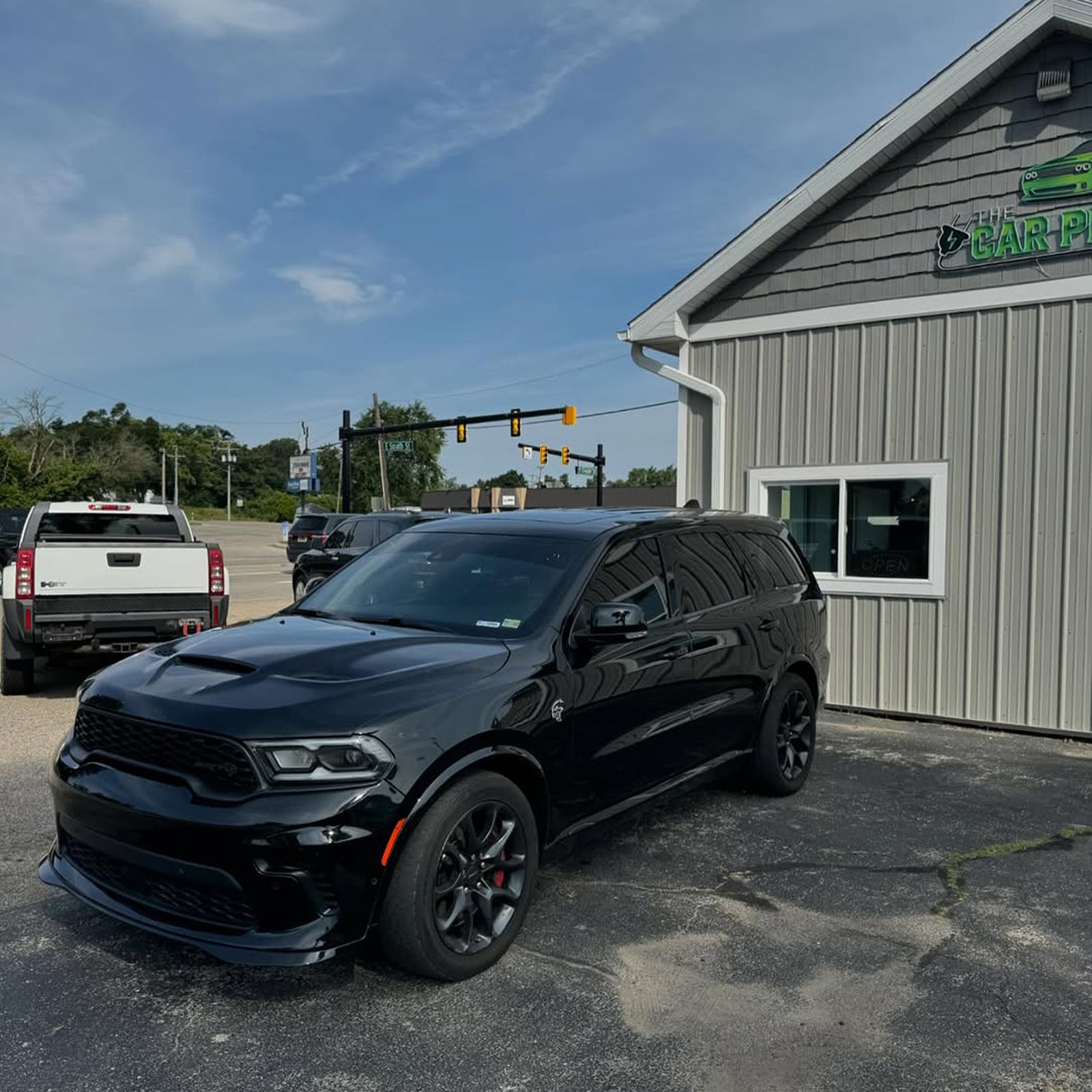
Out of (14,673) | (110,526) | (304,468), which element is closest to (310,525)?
(110,526)

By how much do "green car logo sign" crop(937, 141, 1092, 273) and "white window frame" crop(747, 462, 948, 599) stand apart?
1.76 m

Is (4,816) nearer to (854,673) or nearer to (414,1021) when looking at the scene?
(414,1021)

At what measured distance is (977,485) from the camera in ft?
26.2

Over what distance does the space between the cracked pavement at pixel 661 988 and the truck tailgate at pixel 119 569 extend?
344cm

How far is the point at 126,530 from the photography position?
10297 millimetres

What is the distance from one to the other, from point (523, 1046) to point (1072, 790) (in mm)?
4756

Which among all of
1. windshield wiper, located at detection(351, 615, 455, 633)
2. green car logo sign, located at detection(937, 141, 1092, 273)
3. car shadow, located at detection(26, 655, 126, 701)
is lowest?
car shadow, located at detection(26, 655, 126, 701)

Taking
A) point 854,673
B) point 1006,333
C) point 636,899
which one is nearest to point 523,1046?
point 636,899

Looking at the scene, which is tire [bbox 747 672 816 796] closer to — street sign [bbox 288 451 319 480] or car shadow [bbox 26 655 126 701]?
car shadow [bbox 26 655 126 701]

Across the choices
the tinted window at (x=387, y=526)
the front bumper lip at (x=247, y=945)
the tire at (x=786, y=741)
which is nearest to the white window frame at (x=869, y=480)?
the tire at (x=786, y=741)

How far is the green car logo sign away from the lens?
24.9 ft

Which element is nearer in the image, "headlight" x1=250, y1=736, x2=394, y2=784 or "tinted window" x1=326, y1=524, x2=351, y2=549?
"headlight" x1=250, y1=736, x2=394, y2=784

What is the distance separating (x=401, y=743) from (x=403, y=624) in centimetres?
112

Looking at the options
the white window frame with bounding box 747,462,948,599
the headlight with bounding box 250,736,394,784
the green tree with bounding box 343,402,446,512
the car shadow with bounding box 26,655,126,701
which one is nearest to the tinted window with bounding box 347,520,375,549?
the car shadow with bounding box 26,655,126,701
